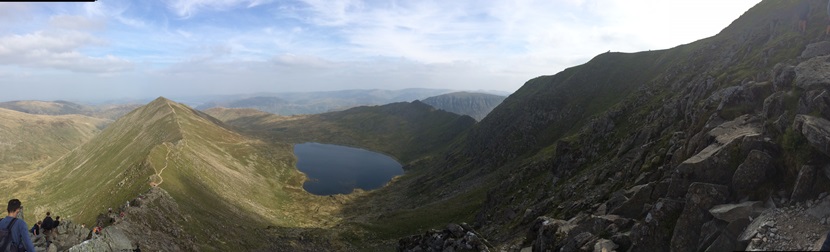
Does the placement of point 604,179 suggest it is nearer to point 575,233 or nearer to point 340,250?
point 575,233

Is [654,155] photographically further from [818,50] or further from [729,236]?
[818,50]

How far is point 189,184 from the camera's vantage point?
295ft

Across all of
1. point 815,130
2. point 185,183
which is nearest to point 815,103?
point 815,130

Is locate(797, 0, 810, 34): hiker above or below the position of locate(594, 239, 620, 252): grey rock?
above

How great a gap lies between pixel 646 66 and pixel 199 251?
159201 mm

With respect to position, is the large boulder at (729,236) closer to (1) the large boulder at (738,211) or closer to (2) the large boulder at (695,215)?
(1) the large boulder at (738,211)

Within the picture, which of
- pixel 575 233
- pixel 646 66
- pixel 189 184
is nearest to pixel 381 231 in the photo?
pixel 189 184

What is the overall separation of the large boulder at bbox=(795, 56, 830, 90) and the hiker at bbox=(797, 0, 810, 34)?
3958 cm

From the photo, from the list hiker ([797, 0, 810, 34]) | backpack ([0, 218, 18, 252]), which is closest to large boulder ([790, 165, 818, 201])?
backpack ([0, 218, 18, 252])

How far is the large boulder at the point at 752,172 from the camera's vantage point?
Answer: 2475 centimetres

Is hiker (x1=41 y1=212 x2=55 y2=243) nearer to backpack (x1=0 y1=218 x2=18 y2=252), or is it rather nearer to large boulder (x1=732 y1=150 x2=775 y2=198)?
backpack (x1=0 y1=218 x2=18 y2=252)

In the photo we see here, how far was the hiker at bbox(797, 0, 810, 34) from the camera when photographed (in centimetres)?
6120

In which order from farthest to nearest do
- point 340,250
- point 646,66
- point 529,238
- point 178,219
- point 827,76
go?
point 646,66 → point 340,250 → point 178,219 → point 529,238 → point 827,76

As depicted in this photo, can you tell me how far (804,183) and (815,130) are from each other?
12.4ft
